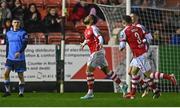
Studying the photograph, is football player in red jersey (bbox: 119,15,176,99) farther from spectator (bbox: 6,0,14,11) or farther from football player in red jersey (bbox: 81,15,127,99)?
spectator (bbox: 6,0,14,11)

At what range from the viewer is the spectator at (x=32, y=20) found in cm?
2059

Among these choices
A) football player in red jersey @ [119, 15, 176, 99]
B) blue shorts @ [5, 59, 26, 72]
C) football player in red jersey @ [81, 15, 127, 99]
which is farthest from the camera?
blue shorts @ [5, 59, 26, 72]

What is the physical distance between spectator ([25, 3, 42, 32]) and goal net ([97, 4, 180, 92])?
7.02ft

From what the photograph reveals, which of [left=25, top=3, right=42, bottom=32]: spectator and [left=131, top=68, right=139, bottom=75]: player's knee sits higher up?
[left=25, top=3, right=42, bottom=32]: spectator

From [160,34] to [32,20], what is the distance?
3939mm

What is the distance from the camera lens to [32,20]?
67.8ft

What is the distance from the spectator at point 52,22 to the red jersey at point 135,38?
5.65 metres

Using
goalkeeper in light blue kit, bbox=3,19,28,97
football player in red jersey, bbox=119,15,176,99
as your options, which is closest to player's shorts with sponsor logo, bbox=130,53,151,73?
football player in red jersey, bbox=119,15,176,99

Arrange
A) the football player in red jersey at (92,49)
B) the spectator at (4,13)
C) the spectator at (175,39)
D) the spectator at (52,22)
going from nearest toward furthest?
the football player in red jersey at (92,49) < the spectator at (175,39) < the spectator at (4,13) < the spectator at (52,22)

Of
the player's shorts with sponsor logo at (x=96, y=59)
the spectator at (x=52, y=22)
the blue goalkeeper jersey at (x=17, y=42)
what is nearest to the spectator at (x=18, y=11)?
the spectator at (x=52, y=22)

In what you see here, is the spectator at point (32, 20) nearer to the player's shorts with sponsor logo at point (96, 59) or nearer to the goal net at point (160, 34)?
the goal net at point (160, 34)

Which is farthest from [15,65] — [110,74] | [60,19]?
[60,19]

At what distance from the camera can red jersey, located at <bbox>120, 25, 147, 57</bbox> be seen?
15008 millimetres

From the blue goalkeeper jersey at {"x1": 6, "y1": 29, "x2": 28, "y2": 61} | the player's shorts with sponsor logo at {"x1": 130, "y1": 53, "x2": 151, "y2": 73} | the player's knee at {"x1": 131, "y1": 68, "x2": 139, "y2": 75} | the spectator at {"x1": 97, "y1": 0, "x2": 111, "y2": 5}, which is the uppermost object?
the spectator at {"x1": 97, "y1": 0, "x2": 111, "y2": 5}
